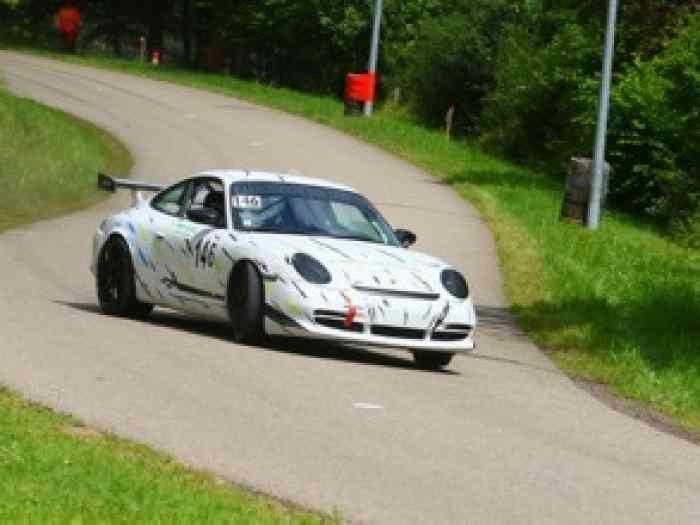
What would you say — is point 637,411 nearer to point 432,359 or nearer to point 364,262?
point 432,359

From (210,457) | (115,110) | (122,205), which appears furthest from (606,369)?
(115,110)

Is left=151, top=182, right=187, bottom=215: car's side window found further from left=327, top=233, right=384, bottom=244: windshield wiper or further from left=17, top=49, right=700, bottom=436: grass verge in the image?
left=17, top=49, right=700, bottom=436: grass verge

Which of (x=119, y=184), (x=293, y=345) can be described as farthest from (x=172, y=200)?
(x=293, y=345)

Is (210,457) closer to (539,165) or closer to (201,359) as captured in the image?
(201,359)

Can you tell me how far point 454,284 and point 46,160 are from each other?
78.8ft

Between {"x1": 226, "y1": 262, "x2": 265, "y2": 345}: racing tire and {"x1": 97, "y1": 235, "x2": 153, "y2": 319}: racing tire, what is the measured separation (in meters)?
1.91

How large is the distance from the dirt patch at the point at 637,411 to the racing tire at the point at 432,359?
1.07m

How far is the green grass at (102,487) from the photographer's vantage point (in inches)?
350

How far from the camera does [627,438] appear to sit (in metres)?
14.0

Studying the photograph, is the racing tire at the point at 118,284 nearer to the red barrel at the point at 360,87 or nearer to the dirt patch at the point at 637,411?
the dirt patch at the point at 637,411

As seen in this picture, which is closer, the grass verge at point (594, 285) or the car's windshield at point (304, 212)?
the car's windshield at point (304, 212)

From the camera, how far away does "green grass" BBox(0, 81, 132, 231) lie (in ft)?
110

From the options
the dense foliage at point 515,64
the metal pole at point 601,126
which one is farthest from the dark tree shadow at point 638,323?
the dense foliage at point 515,64

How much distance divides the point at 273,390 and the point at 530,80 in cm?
3878
